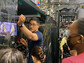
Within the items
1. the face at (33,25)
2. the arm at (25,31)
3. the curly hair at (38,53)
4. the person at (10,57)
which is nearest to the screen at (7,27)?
the arm at (25,31)

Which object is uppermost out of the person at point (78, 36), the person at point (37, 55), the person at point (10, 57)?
the person at point (78, 36)

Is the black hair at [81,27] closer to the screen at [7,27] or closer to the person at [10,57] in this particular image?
the person at [10,57]

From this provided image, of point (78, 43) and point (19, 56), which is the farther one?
point (78, 43)

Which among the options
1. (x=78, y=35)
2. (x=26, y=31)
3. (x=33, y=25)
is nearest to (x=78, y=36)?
(x=78, y=35)

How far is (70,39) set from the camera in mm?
1170

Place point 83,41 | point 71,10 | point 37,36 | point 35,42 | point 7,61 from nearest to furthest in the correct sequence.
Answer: point 7,61, point 83,41, point 37,36, point 35,42, point 71,10

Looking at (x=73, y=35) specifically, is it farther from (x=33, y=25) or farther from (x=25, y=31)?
(x=33, y=25)

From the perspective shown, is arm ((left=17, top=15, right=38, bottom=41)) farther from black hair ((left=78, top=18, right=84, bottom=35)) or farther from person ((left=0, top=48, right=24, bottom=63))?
black hair ((left=78, top=18, right=84, bottom=35))

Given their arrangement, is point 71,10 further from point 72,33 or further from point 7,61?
point 7,61

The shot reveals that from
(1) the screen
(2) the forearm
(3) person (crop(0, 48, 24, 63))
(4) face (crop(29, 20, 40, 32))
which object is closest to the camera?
(3) person (crop(0, 48, 24, 63))

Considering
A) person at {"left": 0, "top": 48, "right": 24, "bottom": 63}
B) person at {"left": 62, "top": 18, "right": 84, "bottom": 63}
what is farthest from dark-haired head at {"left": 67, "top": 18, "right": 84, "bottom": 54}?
person at {"left": 0, "top": 48, "right": 24, "bottom": 63}

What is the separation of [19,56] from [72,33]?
1.91 ft

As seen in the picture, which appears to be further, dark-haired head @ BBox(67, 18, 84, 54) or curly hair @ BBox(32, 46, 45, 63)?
curly hair @ BBox(32, 46, 45, 63)

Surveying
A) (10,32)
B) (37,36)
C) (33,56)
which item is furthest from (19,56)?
(33,56)
